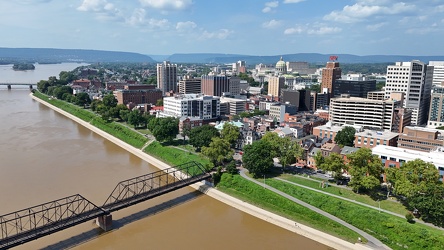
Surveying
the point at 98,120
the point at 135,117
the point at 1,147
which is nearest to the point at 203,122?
the point at 135,117

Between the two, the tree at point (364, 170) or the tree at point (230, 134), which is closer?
the tree at point (364, 170)

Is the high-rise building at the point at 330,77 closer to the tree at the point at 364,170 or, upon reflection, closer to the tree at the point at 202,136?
the tree at the point at 202,136

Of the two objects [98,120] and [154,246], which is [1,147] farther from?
[154,246]

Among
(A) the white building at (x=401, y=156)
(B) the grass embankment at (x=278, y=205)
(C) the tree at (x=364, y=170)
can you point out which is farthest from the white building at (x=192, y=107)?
(C) the tree at (x=364, y=170)

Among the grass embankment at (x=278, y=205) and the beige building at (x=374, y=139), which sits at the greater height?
the beige building at (x=374, y=139)

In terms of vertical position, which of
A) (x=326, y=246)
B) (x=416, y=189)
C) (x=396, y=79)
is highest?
(x=396, y=79)

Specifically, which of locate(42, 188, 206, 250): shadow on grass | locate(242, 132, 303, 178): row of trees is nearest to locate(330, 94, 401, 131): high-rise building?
locate(242, 132, 303, 178): row of trees
